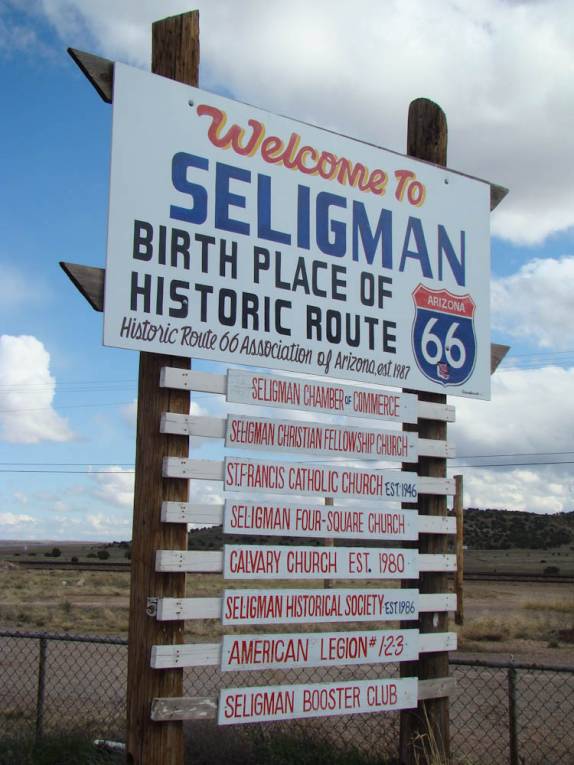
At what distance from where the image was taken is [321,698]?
5.88m

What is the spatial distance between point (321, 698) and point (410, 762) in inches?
40.3

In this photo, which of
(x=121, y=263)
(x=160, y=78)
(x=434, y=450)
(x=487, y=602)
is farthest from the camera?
(x=487, y=602)

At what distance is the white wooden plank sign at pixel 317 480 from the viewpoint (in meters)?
5.69

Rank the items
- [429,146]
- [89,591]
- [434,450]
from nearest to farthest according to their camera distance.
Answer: [434,450] → [429,146] → [89,591]

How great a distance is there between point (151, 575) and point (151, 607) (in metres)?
0.19

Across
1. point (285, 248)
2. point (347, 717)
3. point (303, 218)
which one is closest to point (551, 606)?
point (347, 717)

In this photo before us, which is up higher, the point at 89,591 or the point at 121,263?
the point at 121,263

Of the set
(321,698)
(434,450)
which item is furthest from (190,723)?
(434,450)

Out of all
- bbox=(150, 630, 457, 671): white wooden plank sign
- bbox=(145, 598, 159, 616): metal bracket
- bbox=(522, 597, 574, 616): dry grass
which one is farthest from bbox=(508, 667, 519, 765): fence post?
bbox=(522, 597, 574, 616): dry grass

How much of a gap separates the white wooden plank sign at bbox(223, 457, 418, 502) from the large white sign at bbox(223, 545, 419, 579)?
38 cm

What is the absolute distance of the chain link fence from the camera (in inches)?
258

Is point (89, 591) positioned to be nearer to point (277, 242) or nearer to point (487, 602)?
point (487, 602)

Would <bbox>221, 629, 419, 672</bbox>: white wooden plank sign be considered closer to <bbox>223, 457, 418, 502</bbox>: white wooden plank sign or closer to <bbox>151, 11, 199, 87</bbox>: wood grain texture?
<bbox>223, 457, 418, 502</bbox>: white wooden plank sign

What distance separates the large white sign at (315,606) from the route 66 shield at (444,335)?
5.66 feet
